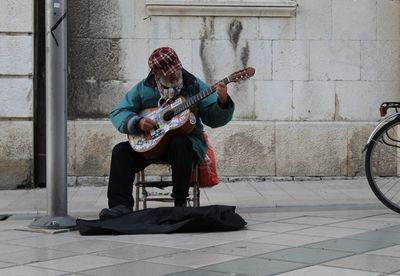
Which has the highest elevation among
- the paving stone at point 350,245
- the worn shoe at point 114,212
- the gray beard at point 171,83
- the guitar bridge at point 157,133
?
the gray beard at point 171,83

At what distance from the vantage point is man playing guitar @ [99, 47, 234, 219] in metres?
5.25

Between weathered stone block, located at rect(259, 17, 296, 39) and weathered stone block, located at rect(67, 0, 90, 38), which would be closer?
weathered stone block, located at rect(67, 0, 90, 38)

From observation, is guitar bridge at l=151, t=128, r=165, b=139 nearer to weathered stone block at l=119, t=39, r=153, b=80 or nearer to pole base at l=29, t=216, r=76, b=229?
pole base at l=29, t=216, r=76, b=229

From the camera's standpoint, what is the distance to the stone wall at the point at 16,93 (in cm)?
794

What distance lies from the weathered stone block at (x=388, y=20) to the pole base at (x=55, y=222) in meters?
4.88

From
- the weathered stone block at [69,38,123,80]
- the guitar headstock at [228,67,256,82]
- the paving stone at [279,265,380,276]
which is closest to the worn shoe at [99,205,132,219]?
the guitar headstock at [228,67,256,82]

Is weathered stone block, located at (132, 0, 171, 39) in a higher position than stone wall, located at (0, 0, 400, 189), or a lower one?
higher

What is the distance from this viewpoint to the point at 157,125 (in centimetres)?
530

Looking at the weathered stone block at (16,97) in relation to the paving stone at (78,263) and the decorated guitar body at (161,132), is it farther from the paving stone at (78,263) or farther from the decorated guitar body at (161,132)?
the paving stone at (78,263)

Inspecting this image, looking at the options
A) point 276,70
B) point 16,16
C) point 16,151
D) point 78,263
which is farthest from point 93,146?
point 78,263

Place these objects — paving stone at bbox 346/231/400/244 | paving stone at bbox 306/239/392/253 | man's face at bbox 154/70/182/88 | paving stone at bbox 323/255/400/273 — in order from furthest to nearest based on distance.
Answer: man's face at bbox 154/70/182/88
paving stone at bbox 346/231/400/244
paving stone at bbox 306/239/392/253
paving stone at bbox 323/255/400/273

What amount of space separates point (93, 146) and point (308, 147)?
8.60ft

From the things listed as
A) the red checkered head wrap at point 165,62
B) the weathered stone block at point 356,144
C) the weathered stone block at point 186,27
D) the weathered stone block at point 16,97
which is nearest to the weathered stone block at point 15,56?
the weathered stone block at point 16,97

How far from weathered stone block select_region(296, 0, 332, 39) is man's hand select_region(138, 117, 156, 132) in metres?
3.70
